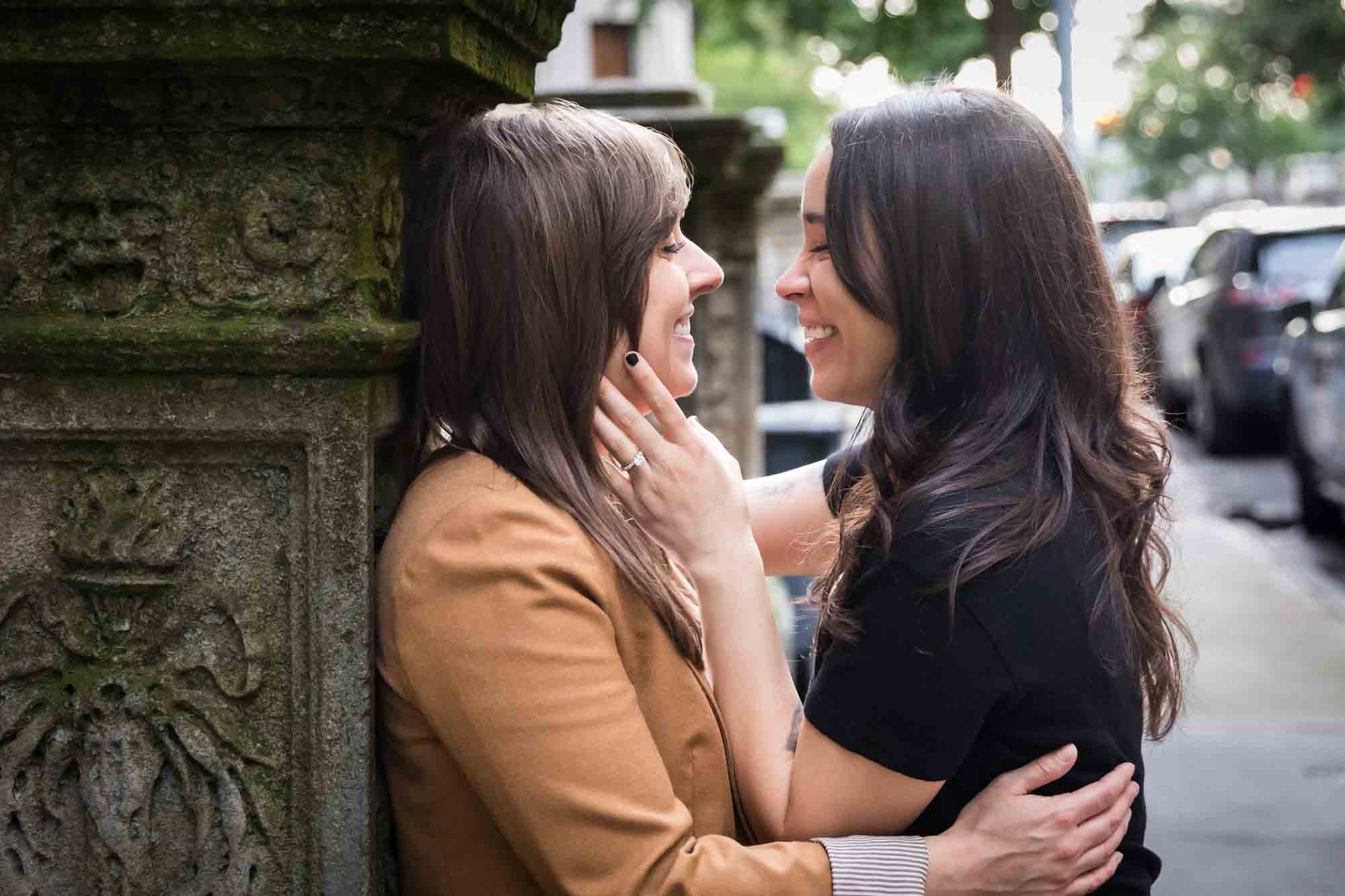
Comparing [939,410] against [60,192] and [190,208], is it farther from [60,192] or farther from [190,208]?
[60,192]

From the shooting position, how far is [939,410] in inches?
92.0

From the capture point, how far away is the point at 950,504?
2.11m

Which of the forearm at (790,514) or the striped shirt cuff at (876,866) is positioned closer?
the striped shirt cuff at (876,866)

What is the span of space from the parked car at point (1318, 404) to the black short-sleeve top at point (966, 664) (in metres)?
7.38

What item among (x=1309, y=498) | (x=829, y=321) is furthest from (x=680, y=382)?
(x=1309, y=498)

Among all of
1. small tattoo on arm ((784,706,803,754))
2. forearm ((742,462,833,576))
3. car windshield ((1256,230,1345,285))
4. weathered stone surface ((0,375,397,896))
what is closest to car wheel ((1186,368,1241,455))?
car windshield ((1256,230,1345,285))

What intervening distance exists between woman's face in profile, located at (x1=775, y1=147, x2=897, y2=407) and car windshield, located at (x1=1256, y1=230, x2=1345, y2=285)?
36.8ft

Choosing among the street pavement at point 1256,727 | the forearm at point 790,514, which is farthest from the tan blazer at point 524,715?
the street pavement at point 1256,727

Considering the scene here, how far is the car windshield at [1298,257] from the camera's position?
12.5 m

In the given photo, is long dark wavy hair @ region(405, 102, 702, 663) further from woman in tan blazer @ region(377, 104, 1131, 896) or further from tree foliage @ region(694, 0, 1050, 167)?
tree foliage @ region(694, 0, 1050, 167)

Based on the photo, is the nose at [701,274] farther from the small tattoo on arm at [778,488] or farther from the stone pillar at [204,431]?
the small tattoo on arm at [778,488]

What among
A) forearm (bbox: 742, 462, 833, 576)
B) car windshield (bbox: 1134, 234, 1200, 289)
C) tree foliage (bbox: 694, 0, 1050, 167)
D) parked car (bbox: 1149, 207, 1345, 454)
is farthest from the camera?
car windshield (bbox: 1134, 234, 1200, 289)

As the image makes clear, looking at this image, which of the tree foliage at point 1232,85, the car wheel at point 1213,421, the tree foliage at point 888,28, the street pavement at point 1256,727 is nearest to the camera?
the street pavement at point 1256,727

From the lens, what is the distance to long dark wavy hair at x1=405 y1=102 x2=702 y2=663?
6.90 ft
